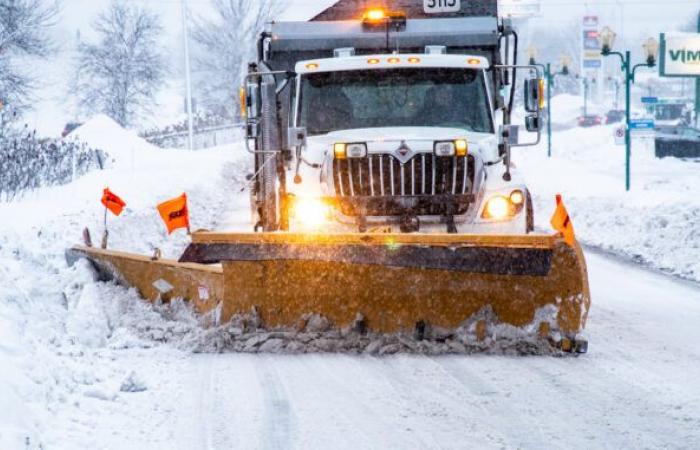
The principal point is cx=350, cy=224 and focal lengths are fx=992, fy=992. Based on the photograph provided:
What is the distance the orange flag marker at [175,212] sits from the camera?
859 cm

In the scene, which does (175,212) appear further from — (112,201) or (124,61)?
(124,61)

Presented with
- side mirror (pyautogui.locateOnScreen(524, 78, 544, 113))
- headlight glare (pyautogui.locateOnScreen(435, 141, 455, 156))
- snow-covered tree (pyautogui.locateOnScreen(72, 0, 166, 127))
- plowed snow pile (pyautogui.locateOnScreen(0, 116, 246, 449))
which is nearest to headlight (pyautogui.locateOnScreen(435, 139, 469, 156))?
headlight glare (pyautogui.locateOnScreen(435, 141, 455, 156))

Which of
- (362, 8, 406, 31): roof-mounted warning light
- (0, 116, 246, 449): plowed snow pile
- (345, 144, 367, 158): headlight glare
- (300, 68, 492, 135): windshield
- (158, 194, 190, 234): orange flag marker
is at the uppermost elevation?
(362, 8, 406, 31): roof-mounted warning light

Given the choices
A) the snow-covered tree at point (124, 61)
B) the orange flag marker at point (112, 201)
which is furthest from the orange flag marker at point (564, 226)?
the snow-covered tree at point (124, 61)

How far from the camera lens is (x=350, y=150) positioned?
8086 millimetres

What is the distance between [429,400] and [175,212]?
357cm

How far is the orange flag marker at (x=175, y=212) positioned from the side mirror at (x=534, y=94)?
3179 millimetres

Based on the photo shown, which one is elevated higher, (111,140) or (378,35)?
(378,35)

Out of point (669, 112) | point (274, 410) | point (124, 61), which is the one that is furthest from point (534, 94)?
point (669, 112)

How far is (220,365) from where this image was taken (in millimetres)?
6879

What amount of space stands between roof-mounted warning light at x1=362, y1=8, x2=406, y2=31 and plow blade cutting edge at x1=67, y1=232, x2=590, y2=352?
387cm

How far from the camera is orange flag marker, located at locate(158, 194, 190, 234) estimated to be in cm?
859

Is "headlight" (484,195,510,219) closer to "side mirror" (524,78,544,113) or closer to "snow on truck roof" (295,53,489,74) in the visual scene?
"side mirror" (524,78,544,113)

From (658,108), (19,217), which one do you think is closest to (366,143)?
(19,217)
